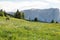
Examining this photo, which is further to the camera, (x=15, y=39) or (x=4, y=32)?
(x=4, y=32)

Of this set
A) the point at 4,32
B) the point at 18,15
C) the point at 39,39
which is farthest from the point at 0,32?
the point at 18,15

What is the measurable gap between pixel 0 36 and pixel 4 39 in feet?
4.01

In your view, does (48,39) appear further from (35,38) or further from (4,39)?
(4,39)

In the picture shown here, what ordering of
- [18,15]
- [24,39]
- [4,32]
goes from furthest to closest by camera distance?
1. [18,15]
2. [4,32]
3. [24,39]

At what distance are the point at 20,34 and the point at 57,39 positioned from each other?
3.92m

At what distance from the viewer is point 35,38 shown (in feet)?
71.1

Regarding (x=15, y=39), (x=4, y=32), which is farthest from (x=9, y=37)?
(x=4, y=32)

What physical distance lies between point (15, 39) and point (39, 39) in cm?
265

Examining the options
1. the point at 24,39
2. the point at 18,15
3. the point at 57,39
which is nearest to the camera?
the point at 24,39

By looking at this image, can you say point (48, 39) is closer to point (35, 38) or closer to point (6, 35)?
point (35, 38)

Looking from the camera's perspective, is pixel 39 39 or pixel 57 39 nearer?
pixel 39 39

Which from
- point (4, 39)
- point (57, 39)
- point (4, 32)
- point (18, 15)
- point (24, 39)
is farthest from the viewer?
point (18, 15)

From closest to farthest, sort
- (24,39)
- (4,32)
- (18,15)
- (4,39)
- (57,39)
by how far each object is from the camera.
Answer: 1. (4,39)
2. (24,39)
3. (4,32)
4. (57,39)
5. (18,15)

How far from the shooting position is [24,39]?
803 inches
